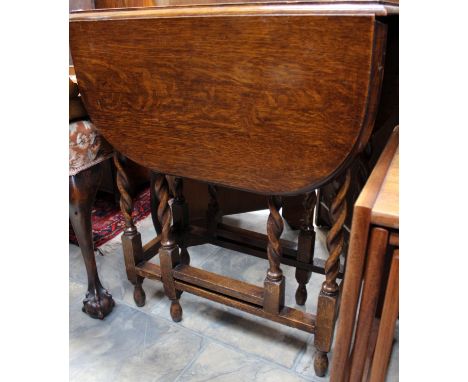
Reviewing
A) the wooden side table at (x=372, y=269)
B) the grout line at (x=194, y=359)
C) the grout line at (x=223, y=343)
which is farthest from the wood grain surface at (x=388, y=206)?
the grout line at (x=194, y=359)

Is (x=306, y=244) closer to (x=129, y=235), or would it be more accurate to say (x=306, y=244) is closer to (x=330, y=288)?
(x=330, y=288)

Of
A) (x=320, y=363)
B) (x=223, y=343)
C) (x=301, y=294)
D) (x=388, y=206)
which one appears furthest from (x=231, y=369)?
(x=388, y=206)

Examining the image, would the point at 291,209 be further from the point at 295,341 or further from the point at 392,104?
the point at 392,104

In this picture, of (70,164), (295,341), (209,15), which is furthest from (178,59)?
(295,341)

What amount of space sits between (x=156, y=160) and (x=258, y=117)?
33cm

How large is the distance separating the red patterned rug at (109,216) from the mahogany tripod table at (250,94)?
91cm

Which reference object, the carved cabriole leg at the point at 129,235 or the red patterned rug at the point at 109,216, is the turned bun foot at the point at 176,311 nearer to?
the carved cabriole leg at the point at 129,235

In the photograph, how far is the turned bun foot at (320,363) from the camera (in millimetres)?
1064

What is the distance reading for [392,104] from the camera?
105 cm

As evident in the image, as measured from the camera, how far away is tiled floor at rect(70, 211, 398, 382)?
1.11 metres

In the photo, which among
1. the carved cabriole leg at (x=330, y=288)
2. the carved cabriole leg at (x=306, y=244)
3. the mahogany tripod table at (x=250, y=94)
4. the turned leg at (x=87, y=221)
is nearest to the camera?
the mahogany tripod table at (x=250, y=94)

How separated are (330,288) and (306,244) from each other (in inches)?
11.7

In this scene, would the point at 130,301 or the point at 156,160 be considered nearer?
the point at 156,160

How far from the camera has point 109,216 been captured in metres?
2.04
